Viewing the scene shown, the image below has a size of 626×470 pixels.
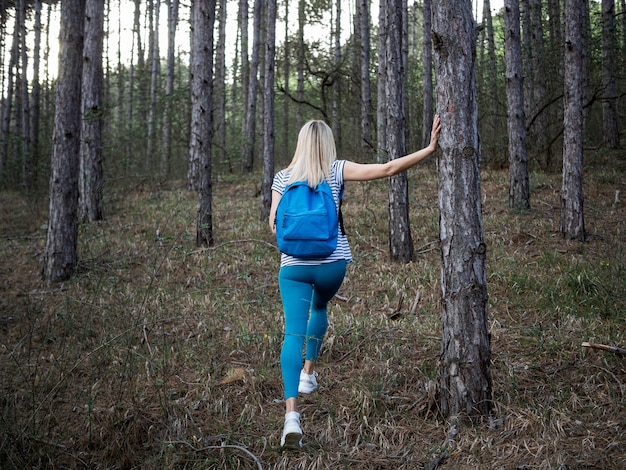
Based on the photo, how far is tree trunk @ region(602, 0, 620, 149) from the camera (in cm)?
1449

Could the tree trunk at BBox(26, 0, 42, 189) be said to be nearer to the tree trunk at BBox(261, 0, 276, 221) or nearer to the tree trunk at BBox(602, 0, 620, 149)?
the tree trunk at BBox(261, 0, 276, 221)

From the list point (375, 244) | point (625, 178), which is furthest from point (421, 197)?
point (625, 178)

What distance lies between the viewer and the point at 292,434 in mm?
3461

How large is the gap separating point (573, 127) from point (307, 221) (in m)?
6.93

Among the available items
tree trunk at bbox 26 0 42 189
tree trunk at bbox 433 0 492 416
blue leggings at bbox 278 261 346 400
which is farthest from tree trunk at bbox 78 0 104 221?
tree trunk at bbox 433 0 492 416

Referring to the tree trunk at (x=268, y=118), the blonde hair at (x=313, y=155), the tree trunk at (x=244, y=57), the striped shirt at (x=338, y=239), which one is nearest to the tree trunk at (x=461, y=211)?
the striped shirt at (x=338, y=239)

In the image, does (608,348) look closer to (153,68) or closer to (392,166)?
(392,166)

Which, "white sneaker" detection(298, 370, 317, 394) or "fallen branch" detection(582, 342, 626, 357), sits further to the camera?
"white sneaker" detection(298, 370, 317, 394)

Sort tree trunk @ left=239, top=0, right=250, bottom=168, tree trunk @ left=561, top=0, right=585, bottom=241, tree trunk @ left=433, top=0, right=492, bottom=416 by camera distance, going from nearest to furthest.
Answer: tree trunk @ left=433, top=0, right=492, bottom=416 → tree trunk @ left=561, top=0, right=585, bottom=241 → tree trunk @ left=239, top=0, right=250, bottom=168

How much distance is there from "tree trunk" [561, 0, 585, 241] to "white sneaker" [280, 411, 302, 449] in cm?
700

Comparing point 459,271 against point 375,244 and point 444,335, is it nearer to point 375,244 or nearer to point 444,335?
point 444,335

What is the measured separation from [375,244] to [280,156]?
14.2 m

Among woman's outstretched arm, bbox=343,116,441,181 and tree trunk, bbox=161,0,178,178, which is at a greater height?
tree trunk, bbox=161,0,178,178

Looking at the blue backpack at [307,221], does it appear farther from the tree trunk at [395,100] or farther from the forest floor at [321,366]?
the tree trunk at [395,100]
